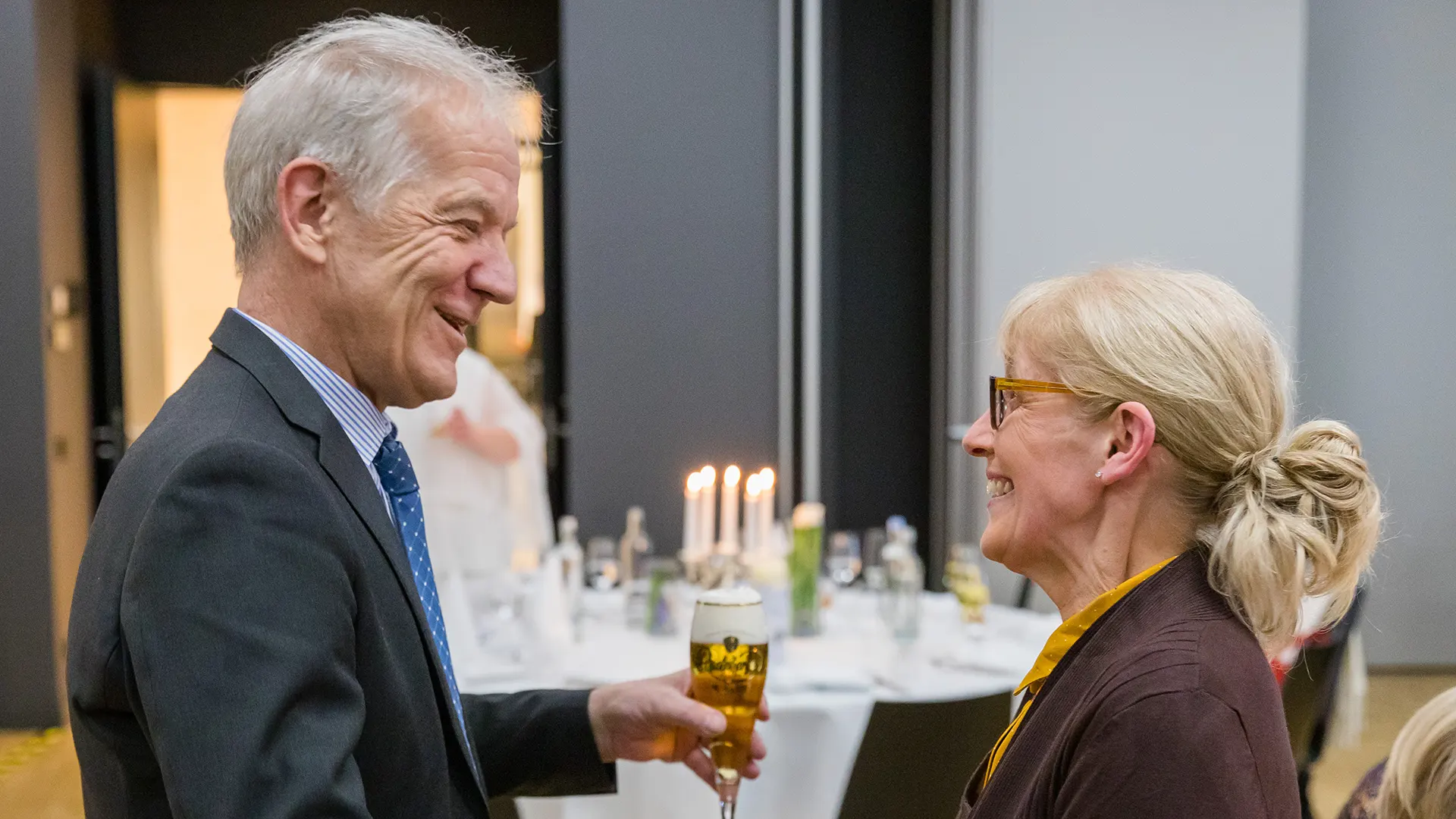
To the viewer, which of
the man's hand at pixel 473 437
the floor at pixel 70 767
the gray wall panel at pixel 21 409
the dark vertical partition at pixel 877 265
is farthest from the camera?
the dark vertical partition at pixel 877 265

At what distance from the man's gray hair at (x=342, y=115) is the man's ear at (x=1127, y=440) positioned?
65 centimetres

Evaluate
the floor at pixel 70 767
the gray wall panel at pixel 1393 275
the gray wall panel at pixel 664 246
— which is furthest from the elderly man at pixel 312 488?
the gray wall panel at pixel 1393 275

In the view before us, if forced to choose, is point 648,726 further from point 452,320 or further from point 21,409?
point 21,409

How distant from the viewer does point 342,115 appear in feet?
3.42

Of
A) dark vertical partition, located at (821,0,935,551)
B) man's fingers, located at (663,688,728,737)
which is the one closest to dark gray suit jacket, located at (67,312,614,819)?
man's fingers, located at (663,688,728,737)

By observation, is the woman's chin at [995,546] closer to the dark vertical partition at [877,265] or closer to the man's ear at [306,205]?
the man's ear at [306,205]

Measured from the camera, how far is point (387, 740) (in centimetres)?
98

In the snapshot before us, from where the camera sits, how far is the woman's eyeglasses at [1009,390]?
121 centimetres

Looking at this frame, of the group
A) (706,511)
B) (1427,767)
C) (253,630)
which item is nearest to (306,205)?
(253,630)

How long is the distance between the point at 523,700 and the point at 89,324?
5.04 meters

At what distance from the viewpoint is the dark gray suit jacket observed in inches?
33.2

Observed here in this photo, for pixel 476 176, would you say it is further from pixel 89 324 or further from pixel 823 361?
pixel 89 324

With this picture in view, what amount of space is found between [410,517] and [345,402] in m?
0.15

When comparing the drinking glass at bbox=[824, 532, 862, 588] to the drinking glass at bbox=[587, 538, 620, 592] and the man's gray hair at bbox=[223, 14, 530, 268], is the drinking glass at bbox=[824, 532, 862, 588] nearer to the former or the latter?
the drinking glass at bbox=[587, 538, 620, 592]
